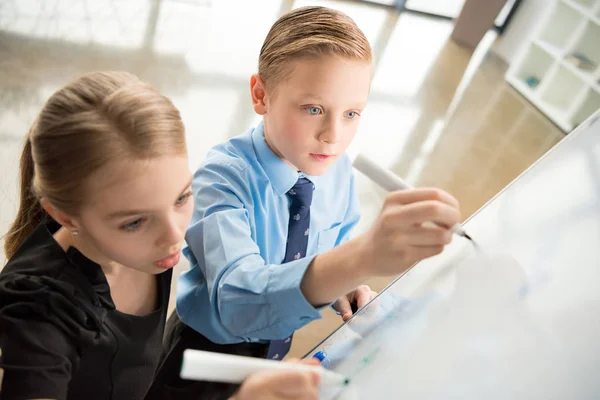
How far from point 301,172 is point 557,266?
0.45m

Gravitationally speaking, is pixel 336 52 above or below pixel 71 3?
above

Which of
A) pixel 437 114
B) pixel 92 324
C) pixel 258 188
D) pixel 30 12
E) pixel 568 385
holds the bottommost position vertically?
pixel 30 12

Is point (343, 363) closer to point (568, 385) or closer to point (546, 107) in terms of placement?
point (568, 385)

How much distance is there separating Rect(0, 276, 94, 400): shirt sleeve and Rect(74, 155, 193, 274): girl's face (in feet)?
0.28

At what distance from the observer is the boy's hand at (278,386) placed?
0.43 meters

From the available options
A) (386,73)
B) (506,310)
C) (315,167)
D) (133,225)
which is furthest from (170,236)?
(386,73)

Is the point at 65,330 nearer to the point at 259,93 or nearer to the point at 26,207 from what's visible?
the point at 26,207

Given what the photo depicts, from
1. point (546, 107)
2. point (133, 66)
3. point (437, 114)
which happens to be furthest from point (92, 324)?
point (546, 107)

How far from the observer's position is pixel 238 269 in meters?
0.69

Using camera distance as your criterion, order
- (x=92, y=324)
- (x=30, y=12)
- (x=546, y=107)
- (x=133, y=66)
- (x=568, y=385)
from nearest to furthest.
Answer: (x=568, y=385) < (x=92, y=324) < (x=133, y=66) < (x=30, y=12) < (x=546, y=107)

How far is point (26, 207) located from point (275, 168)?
37 cm

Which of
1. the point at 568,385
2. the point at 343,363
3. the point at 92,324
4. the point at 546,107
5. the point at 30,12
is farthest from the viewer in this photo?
the point at 546,107

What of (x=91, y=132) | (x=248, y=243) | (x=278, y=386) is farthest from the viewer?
(x=248, y=243)

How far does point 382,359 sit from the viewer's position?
0.53 metres
